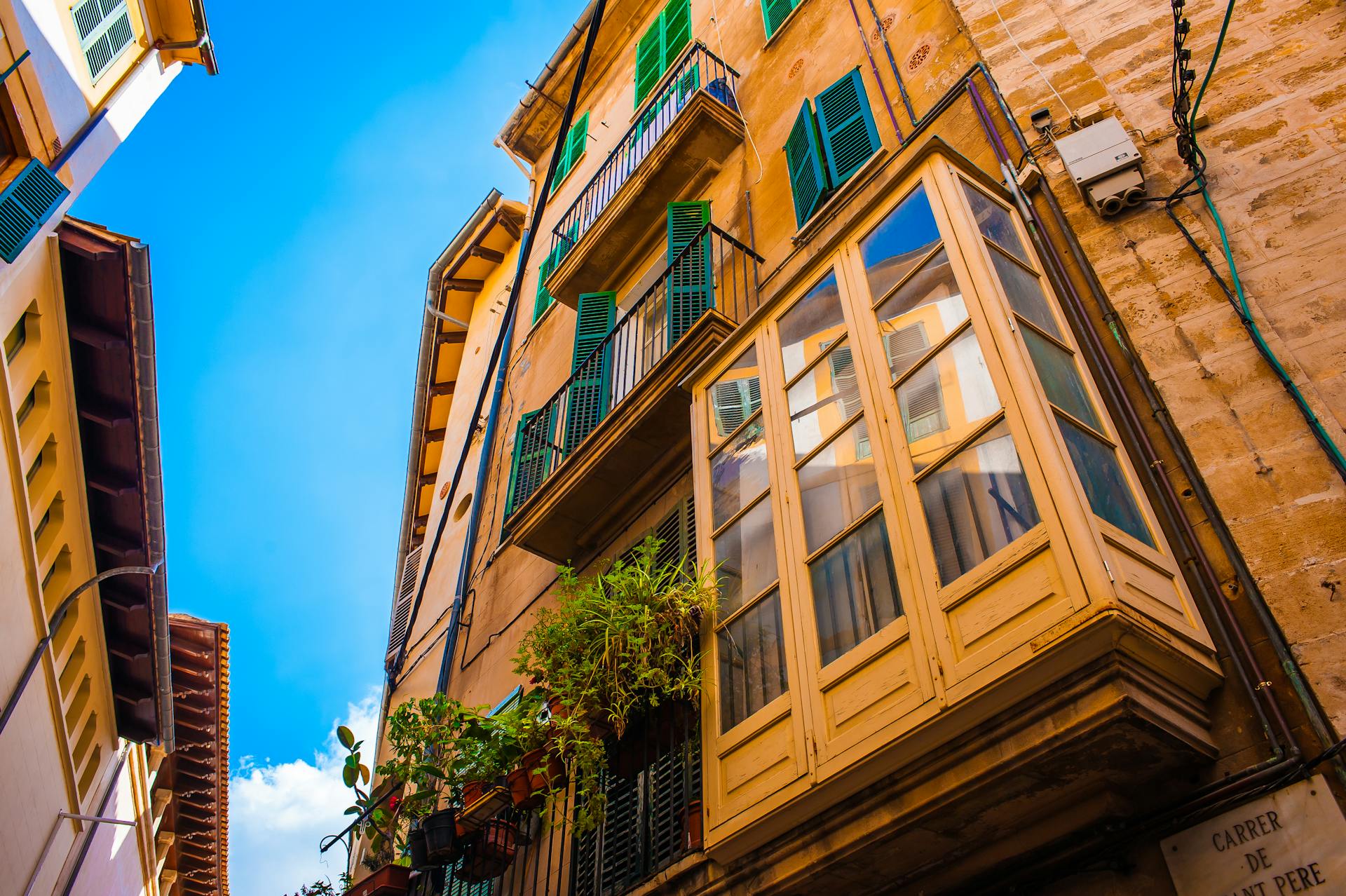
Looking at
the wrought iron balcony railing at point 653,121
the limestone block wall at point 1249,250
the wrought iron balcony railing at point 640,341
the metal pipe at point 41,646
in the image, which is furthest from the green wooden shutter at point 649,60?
the metal pipe at point 41,646

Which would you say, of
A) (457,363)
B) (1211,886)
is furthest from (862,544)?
(457,363)

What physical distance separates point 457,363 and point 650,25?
817cm

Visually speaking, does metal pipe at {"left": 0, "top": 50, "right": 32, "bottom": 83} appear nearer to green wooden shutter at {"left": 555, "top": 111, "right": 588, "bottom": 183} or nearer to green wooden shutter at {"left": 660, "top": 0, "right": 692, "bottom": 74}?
green wooden shutter at {"left": 555, "top": 111, "right": 588, "bottom": 183}

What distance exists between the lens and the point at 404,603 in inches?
648

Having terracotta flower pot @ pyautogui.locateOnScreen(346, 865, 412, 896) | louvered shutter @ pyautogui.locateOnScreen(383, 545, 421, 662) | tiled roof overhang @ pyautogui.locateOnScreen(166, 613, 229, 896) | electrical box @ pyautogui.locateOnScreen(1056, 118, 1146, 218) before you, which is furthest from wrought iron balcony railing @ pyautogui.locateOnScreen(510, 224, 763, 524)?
tiled roof overhang @ pyautogui.locateOnScreen(166, 613, 229, 896)

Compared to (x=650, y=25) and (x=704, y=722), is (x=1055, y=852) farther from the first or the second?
(x=650, y=25)

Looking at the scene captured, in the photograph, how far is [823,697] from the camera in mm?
4508

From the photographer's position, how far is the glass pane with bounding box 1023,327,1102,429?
14.4ft

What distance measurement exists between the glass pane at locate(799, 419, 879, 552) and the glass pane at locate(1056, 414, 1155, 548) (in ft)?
3.10

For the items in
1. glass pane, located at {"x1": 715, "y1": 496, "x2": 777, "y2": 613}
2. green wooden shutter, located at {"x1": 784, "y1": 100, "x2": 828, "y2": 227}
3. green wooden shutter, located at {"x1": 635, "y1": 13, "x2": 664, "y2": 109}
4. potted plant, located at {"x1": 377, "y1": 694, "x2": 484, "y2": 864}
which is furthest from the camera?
green wooden shutter, located at {"x1": 635, "y1": 13, "x2": 664, "y2": 109}

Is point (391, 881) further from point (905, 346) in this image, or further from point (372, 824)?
point (905, 346)

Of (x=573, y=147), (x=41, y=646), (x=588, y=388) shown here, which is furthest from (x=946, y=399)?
(x=573, y=147)

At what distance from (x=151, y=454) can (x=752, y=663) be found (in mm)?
10542

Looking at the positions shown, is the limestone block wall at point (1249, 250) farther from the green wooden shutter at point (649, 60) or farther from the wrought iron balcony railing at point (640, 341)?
the green wooden shutter at point (649, 60)
